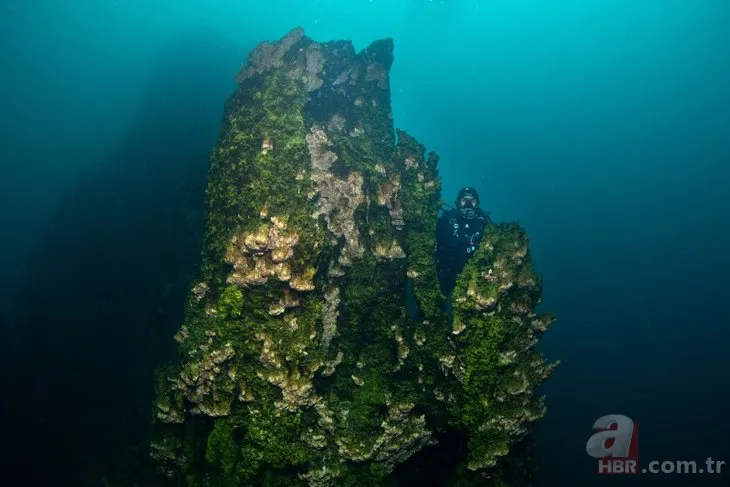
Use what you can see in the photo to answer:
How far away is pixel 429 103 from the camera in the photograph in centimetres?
14688

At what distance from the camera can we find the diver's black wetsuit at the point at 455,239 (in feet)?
40.0

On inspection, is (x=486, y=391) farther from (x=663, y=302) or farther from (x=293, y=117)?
(x=663, y=302)

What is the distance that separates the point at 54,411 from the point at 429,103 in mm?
145976

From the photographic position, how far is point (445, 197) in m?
104

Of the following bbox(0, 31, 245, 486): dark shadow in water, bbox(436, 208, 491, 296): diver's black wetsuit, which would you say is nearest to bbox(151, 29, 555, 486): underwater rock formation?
bbox(436, 208, 491, 296): diver's black wetsuit

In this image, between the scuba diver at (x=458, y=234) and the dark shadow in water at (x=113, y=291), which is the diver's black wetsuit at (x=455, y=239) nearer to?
the scuba diver at (x=458, y=234)

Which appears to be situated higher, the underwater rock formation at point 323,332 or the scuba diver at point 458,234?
the scuba diver at point 458,234

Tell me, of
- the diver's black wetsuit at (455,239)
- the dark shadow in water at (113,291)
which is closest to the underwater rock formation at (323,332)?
the diver's black wetsuit at (455,239)

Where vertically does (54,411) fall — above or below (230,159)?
below

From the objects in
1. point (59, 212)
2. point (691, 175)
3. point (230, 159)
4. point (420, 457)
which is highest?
point (691, 175)

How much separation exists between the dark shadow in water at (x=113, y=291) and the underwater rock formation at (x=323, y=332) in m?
7.61

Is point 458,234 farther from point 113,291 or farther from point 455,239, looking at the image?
point 113,291

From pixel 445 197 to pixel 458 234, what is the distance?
94.3m

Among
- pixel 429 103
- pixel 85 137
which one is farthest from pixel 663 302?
pixel 429 103
